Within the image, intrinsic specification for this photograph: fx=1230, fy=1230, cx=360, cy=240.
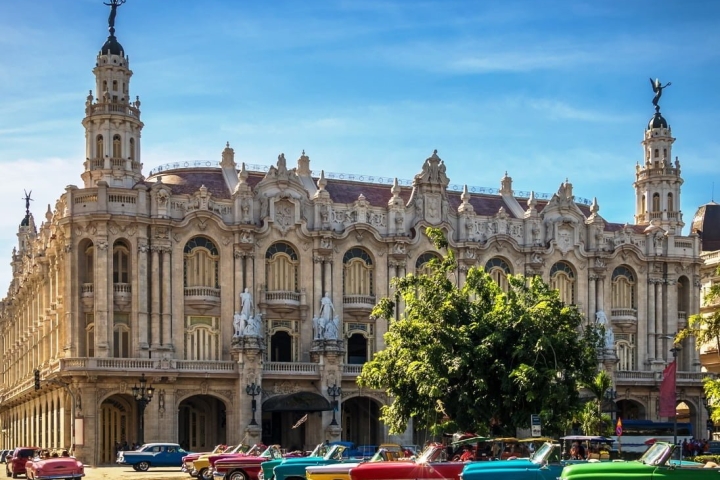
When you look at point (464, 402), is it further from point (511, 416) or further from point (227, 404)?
point (227, 404)

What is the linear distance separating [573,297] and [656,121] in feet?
55.5

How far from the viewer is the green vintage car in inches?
1176

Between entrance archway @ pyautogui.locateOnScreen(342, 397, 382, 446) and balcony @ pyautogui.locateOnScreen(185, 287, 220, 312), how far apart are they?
11835mm

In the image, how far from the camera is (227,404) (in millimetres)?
76500

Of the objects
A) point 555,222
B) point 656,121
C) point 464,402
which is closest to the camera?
point 464,402

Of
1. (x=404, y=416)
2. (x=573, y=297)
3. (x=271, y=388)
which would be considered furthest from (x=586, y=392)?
(x=404, y=416)

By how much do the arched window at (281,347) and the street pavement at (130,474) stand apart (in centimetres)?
1382

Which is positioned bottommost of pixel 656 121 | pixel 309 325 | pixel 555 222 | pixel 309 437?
→ pixel 309 437

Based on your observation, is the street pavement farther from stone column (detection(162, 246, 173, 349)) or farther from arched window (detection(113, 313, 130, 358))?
stone column (detection(162, 246, 173, 349))

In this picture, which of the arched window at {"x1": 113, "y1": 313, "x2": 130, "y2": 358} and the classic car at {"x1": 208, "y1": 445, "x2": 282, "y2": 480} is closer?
the classic car at {"x1": 208, "y1": 445, "x2": 282, "y2": 480}

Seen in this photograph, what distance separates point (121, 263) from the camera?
7650 cm

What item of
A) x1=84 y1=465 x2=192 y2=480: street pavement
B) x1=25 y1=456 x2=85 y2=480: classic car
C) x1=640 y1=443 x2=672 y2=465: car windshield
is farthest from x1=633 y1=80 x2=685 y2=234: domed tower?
x1=640 y1=443 x2=672 y2=465: car windshield

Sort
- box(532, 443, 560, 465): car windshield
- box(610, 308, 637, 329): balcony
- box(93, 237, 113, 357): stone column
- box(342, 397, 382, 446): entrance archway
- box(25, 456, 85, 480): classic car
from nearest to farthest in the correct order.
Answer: box(532, 443, 560, 465): car windshield
box(25, 456, 85, 480): classic car
box(93, 237, 113, 357): stone column
box(342, 397, 382, 446): entrance archway
box(610, 308, 637, 329): balcony

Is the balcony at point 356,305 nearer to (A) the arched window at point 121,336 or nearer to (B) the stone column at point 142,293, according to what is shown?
(B) the stone column at point 142,293
